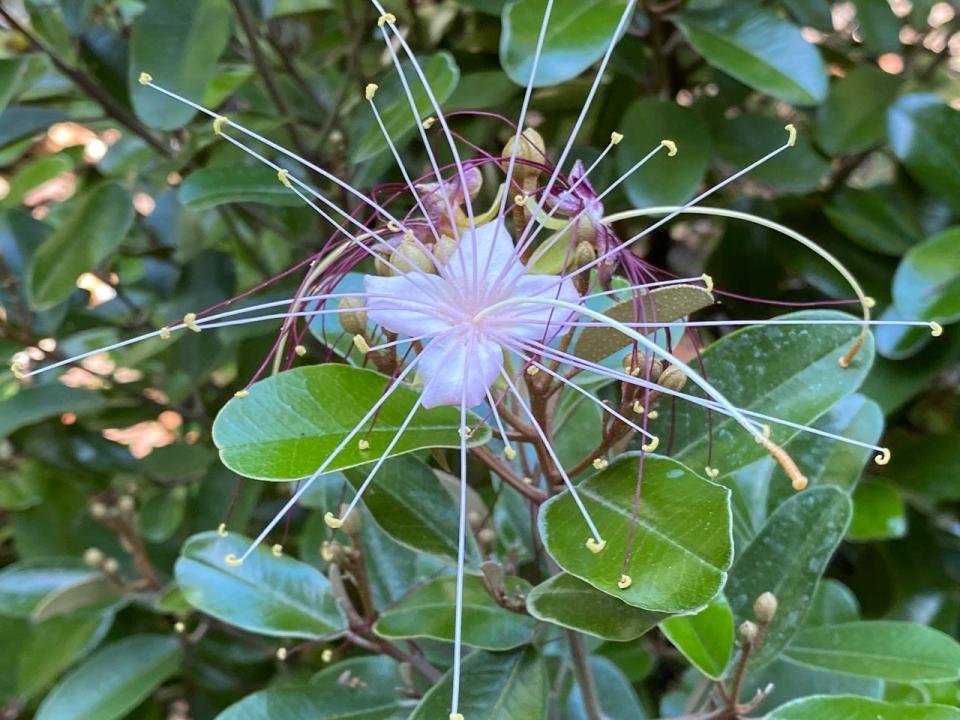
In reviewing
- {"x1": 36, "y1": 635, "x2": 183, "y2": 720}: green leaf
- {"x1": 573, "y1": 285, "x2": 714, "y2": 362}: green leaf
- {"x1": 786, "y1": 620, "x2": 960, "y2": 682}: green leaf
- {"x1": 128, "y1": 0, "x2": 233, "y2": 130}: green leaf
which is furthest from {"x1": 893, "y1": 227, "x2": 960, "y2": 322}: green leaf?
{"x1": 36, "y1": 635, "x2": 183, "y2": 720}: green leaf

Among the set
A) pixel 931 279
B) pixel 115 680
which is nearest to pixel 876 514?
pixel 931 279

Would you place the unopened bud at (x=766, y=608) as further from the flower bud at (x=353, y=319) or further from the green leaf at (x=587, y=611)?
the flower bud at (x=353, y=319)

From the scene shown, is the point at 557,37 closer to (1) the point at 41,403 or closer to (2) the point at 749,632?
(2) the point at 749,632

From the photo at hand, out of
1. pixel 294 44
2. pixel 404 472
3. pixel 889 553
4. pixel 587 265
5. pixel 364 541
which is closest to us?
pixel 587 265

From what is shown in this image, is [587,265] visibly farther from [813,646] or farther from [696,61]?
[696,61]

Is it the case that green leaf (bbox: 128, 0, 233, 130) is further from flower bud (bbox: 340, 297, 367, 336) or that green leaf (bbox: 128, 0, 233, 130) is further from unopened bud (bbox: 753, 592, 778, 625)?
unopened bud (bbox: 753, 592, 778, 625)

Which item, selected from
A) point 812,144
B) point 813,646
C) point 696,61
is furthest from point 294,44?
point 813,646
